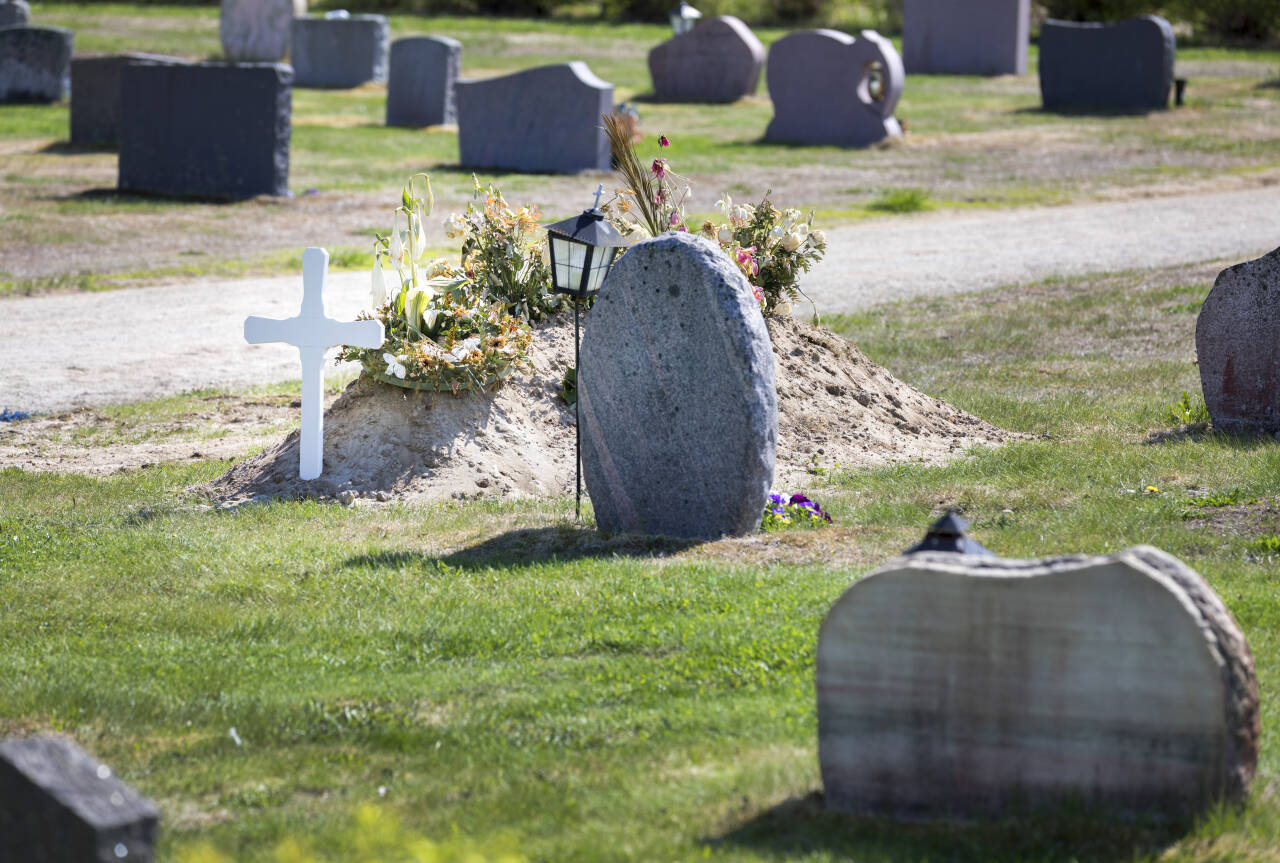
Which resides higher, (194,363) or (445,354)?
(445,354)

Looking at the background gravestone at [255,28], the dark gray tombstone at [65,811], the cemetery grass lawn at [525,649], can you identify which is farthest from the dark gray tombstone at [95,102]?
the dark gray tombstone at [65,811]

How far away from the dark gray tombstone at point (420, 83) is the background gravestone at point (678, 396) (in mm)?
21344

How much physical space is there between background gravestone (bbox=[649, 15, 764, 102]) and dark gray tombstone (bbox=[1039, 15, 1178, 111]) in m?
6.20

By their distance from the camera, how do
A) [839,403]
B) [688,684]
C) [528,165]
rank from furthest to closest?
[528,165] < [839,403] < [688,684]

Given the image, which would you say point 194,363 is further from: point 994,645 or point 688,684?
point 994,645

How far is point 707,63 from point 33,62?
44.5 ft

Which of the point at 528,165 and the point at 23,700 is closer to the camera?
the point at 23,700

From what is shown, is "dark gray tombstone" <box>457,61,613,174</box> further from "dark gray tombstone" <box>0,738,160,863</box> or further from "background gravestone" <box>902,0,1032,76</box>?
"dark gray tombstone" <box>0,738,160,863</box>

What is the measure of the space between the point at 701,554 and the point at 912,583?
292 centimetres

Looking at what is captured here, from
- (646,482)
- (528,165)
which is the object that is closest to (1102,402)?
(646,482)

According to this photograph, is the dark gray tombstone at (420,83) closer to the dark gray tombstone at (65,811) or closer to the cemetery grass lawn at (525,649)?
the cemetery grass lawn at (525,649)

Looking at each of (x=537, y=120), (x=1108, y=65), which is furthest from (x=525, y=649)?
(x=1108, y=65)

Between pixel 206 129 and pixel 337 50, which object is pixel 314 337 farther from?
pixel 337 50

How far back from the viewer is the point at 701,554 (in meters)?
6.71
